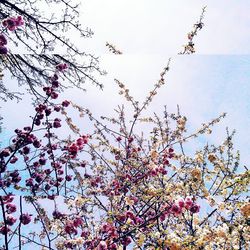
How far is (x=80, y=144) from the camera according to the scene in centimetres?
338

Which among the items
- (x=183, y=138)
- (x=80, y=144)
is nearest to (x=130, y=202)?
(x=80, y=144)

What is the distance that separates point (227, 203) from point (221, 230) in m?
0.25

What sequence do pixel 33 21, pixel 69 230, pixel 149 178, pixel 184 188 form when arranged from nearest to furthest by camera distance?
pixel 184 188, pixel 69 230, pixel 149 178, pixel 33 21

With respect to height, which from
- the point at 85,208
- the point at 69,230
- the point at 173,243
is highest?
the point at 85,208

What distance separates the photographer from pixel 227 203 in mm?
2680

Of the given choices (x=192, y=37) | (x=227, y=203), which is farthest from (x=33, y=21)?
(x=227, y=203)

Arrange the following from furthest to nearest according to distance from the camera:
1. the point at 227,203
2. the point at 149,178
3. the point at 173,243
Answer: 1. the point at 149,178
2. the point at 227,203
3. the point at 173,243

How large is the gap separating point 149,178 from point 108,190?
0.45 meters

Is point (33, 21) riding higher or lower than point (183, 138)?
Answer: higher

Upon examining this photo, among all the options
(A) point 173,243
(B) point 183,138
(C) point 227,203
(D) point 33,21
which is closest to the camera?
(A) point 173,243

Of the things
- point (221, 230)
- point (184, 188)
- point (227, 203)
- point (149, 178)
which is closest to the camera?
point (221, 230)

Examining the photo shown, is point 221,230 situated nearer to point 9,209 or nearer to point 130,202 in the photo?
point 130,202

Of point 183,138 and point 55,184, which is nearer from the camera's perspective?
point 55,184

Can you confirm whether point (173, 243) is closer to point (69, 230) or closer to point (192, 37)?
point (69, 230)
